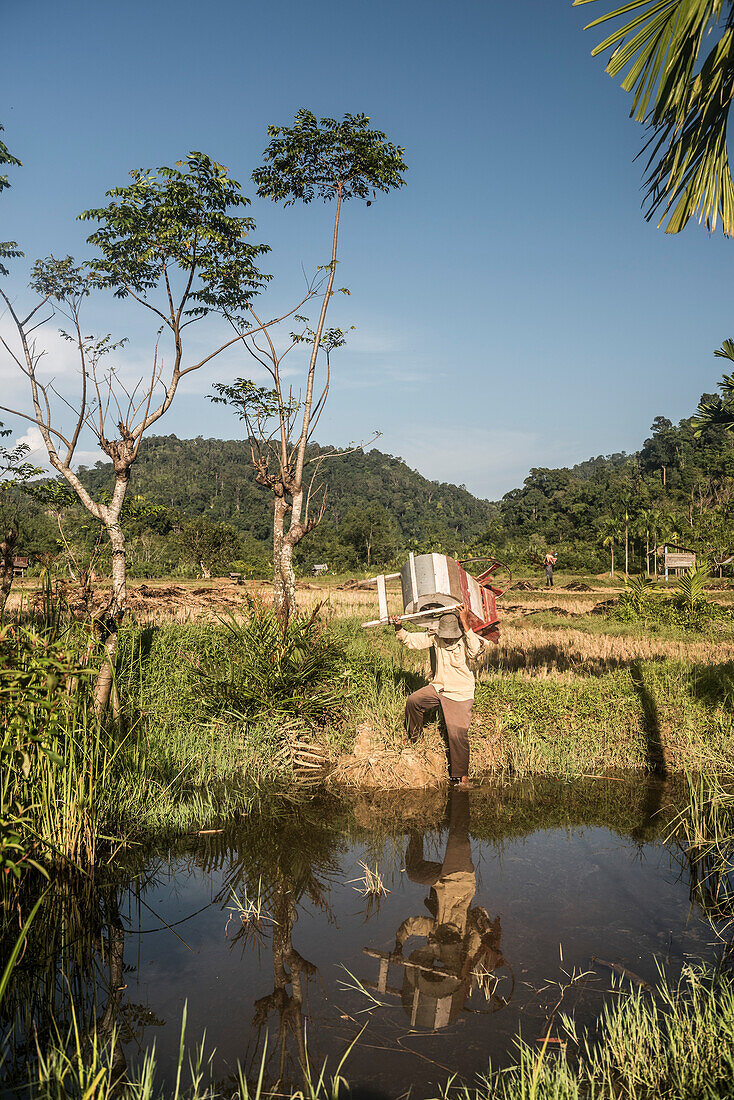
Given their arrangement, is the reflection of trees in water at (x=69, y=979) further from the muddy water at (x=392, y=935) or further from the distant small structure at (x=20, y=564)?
the distant small structure at (x=20, y=564)

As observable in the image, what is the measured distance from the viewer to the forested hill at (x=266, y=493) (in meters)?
65.2

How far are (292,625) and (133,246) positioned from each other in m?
9.90

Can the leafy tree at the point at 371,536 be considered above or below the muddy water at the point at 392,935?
above

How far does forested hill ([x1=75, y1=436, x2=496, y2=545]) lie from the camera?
65.2 metres

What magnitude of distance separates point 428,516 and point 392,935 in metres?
81.9

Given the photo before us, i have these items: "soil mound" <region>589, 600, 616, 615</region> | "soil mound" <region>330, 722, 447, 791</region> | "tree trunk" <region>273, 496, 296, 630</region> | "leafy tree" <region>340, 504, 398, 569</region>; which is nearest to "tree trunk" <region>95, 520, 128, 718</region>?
"soil mound" <region>330, 722, 447, 791</region>

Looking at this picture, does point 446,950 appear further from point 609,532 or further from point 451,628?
point 609,532

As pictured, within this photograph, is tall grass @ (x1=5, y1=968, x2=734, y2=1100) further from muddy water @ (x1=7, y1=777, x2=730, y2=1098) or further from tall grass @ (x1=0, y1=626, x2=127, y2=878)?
tall grass @ (x1=0, y1=626, x2=127, y2=878)

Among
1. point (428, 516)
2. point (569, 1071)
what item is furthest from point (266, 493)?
point (569, 1071)

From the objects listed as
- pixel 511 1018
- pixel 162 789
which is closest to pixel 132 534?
pixel 162 789

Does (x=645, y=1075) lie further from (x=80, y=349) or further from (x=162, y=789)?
(x=80, y=349)

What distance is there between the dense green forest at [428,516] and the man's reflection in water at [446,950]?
3837 mm

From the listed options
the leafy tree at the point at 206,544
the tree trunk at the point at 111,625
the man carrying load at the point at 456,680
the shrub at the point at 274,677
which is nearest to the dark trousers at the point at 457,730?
the man carrying load at the point at 456,680

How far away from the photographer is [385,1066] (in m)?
2.68
